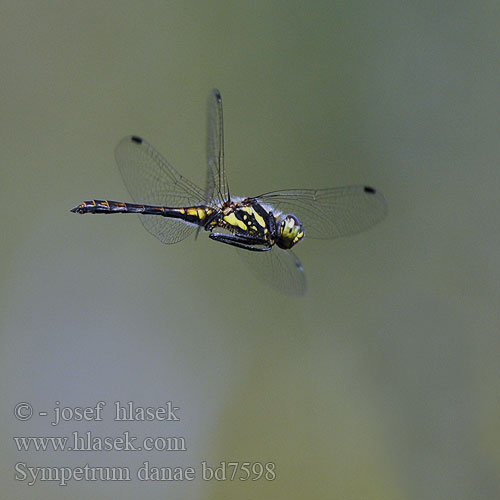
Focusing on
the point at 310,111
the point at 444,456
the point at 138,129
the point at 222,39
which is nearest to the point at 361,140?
the point at 310,111

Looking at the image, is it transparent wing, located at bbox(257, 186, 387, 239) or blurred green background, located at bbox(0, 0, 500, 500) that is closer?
transparent wing, located at bbox(257, 186, 387, 239)

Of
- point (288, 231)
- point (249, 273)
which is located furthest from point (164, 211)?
point (249, 273)

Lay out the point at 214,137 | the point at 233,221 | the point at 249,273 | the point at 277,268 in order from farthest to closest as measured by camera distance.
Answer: the point at 249,273 < the point at 277,268 < the point at 233,221 < the point at 214,137

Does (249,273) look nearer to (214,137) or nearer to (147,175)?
(147,175)

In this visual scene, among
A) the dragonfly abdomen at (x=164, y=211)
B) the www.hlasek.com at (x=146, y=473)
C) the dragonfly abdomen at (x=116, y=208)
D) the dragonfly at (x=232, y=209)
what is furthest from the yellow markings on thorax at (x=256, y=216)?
the www.hlasek.com at (x=146, y=473)

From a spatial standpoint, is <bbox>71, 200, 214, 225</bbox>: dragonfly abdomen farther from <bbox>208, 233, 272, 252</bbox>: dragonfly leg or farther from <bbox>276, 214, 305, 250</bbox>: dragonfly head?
<bbox>276, 214, 305, 250</bbox>: dragonfly head

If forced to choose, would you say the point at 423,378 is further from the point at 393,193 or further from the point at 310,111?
the point at 310,111

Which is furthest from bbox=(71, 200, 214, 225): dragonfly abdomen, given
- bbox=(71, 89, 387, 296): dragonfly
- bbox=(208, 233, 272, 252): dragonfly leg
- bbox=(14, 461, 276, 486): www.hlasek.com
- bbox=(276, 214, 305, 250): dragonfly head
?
bbox=(14, 461, 276, 486): www.hlasek.com
